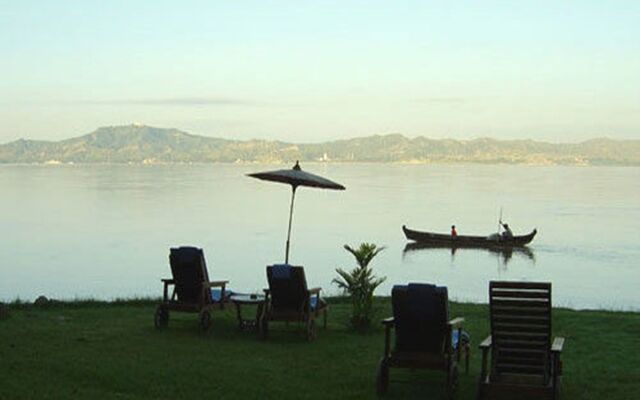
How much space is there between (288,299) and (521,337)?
14.0 feet

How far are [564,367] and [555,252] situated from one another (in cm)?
4276

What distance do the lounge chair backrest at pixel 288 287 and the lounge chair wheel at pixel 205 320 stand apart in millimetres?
933

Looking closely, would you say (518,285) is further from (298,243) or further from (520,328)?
(298,243)

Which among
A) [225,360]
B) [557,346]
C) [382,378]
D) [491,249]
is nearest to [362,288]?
[225,360]

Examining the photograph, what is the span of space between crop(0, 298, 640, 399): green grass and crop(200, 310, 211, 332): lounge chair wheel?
106 millimetres

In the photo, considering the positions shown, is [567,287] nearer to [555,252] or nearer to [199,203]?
[555,252]

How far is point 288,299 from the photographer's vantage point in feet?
38.1

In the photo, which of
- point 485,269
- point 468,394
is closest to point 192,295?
point 468,394

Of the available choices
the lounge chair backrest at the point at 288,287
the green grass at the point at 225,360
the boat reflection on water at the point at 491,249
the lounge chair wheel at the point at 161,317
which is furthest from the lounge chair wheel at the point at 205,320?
the boat reflection on water at the point at 491,249

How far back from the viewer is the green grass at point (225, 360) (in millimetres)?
8203

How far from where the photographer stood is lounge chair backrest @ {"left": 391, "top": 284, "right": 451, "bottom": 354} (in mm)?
8492

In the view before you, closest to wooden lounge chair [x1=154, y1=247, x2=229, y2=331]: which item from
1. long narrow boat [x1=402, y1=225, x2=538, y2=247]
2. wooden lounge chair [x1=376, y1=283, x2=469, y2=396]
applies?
wooden lounge chair [x1=376, y1=283, x2=469, y2=396]

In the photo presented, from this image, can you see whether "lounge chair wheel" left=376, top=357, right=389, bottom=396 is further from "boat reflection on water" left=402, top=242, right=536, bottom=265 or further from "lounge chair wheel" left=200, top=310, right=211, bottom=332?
"boat reflection on water" left=402, top=242, right=536, bottom=265

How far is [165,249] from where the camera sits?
45.5m
